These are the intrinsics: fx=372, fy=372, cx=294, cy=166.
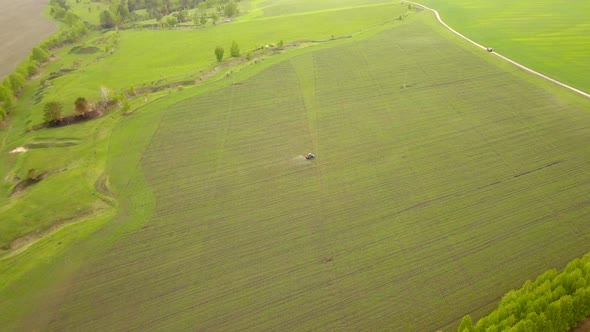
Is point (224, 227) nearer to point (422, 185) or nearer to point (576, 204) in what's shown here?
point (422, 185)

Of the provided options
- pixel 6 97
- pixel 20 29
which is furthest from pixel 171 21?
pixel 6 97

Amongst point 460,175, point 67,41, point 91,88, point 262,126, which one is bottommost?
point 460,175

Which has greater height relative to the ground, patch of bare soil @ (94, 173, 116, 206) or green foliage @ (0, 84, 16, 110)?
green foliage @ (0, 84, 16, 110)

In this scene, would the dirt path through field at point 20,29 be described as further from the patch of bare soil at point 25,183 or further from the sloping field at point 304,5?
the sloping field at point 304,5

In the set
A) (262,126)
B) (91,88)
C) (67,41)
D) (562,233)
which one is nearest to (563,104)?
(562,233)

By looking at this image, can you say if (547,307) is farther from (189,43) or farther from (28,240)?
(189,43)

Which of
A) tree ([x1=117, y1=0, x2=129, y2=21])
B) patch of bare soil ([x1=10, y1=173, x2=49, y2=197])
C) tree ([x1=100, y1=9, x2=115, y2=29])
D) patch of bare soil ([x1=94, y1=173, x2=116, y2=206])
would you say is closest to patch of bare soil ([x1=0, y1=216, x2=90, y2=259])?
patch of bare soil ([x1=94, y1=173, x2=116, y2=206])

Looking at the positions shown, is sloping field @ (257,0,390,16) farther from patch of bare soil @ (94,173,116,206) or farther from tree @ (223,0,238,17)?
patch of bare soil @ (94,173,116,206)

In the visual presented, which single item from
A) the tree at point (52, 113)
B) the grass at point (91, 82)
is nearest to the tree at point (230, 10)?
the grass at point (91, 82)
